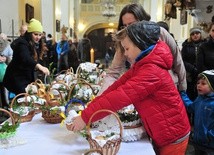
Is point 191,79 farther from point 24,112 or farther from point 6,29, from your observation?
point 6,29

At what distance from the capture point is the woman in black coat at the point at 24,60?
135 inches

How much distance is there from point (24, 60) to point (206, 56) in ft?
7.39

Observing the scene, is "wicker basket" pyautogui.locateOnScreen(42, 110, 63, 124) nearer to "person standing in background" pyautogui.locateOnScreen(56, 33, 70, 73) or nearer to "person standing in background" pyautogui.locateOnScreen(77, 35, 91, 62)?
"person standing in background" pyautogui.locateOnScreen(56, 33, 70, 73)

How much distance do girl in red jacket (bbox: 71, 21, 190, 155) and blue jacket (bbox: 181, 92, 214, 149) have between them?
116cm

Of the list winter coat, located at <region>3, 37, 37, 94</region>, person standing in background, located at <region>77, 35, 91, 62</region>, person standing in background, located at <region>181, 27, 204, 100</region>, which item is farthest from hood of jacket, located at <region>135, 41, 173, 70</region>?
person standing in background, located at <region>77, 35, 91, 62</region>

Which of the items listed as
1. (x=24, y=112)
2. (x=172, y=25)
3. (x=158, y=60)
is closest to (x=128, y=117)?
(x=158, y=60)

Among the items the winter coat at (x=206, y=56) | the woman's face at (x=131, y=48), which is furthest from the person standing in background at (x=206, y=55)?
the woman's face at (x=131, y=48)

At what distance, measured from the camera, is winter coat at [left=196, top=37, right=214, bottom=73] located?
390cm

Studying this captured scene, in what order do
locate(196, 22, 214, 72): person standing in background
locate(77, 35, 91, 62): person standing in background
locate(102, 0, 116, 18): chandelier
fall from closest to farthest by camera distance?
locate(196, 22, 214, 72): person standing in background
locate(77, 35, 91, 62): person standing in background
locate(102, 0, 116, 18): chandelier

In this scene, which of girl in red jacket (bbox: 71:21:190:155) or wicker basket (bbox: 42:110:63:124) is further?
wicker basket (bbox: 42:110:63:124)

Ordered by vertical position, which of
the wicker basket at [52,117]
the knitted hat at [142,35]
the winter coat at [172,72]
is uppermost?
the knitted hat at [142,35]

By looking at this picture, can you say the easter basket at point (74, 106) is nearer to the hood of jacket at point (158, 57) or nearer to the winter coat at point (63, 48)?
the hood of jacket at point (158, 57)

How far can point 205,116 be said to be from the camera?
9.41 ft

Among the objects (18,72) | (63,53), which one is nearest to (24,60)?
(18,72)
